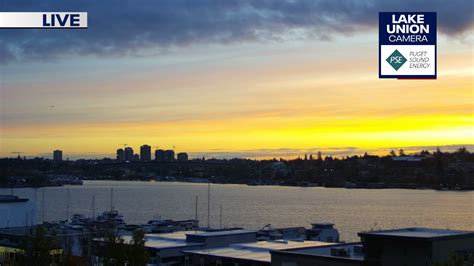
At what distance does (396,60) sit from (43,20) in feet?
7.69

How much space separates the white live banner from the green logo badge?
203cm

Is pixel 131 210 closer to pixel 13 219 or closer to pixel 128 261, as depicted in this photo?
pixel 13 219

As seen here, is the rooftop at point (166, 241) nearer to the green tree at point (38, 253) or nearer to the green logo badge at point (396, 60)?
the green tree at point (38, 253)

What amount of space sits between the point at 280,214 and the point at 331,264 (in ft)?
74.7

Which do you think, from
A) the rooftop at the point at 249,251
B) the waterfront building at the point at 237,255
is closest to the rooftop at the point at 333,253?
the waterfront building at the point at 237,255

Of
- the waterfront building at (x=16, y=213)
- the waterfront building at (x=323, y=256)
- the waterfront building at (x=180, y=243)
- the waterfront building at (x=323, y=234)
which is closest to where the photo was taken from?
the waterfront building at (x=323, y=256)

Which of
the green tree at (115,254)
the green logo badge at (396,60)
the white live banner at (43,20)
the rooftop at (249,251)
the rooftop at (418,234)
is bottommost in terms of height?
the rooftop at (249,251)

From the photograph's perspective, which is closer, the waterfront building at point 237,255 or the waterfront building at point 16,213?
the waterfront building at point 237,255

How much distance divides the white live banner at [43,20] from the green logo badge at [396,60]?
2.03 m

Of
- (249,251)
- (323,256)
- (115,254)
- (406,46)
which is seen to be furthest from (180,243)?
(406,46)

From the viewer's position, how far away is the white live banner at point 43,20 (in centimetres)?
446

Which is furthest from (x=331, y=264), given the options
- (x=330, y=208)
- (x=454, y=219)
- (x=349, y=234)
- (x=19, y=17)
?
(x=330, y=208)

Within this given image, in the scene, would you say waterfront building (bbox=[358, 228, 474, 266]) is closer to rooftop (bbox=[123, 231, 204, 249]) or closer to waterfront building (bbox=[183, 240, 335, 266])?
waterfront building (bbox=[183, 240, 335, 266])

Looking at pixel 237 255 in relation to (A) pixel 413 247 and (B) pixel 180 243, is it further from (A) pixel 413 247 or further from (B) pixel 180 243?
(A) pixel 413 247
